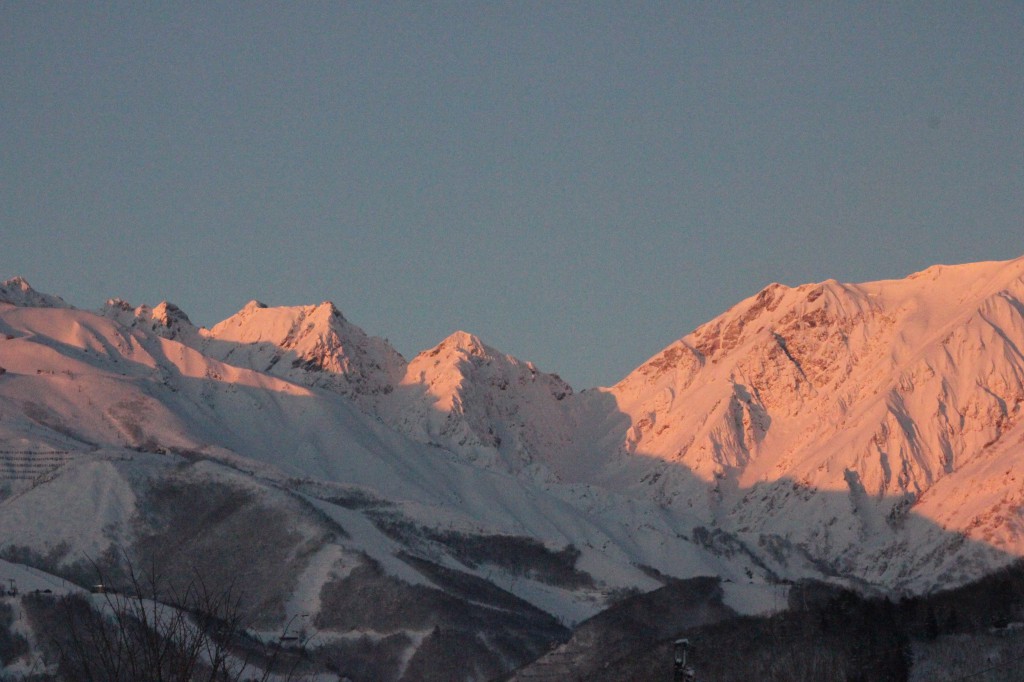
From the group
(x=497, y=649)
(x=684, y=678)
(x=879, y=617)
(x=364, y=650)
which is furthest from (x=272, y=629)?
(x=684, y=678)

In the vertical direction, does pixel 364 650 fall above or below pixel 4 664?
above

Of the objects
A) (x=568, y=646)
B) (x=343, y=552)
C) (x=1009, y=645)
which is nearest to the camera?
(x=1009, y=645)

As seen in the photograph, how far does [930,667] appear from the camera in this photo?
97062mm

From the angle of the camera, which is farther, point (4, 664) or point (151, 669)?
point (4, 664)

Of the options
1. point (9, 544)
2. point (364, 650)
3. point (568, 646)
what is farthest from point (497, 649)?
point (9, 544)

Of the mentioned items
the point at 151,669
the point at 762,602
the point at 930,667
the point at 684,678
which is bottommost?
the point at 151,669

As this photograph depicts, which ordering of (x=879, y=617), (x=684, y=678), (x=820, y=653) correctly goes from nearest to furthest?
(x=684, y=678)
(x=820, y=653)
(x=879, y=617)

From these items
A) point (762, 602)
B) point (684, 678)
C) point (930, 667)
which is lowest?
point (684, 678)

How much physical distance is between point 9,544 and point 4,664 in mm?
44058

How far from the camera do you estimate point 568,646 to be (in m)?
133

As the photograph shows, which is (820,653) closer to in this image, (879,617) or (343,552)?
(879,617)

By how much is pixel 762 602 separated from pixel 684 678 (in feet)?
270

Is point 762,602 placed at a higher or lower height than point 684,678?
higher

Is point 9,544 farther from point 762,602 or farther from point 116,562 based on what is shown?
point 762,602
